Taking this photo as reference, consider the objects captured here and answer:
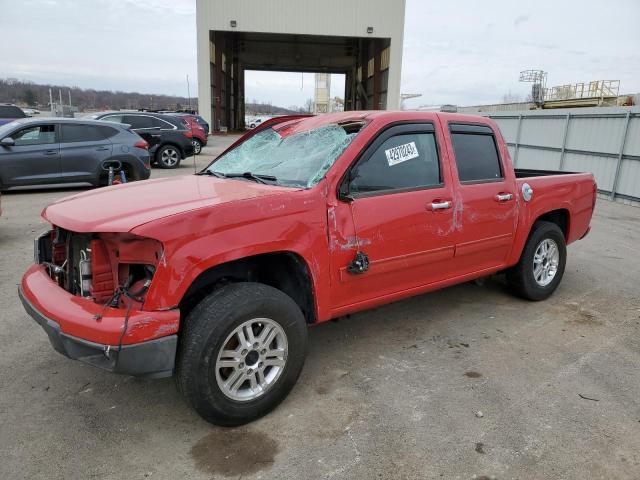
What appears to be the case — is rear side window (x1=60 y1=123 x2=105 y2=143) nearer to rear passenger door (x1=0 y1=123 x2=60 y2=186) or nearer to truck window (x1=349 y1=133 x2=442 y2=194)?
Result: rear passenger door (x1=0 y1=123 x2=60 y2=186)

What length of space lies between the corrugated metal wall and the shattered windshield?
38.1 feet

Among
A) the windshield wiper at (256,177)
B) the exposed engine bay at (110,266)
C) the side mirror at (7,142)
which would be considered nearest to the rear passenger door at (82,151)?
the side mirror at (7,142)

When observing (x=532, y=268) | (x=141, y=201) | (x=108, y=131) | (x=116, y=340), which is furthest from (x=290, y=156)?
(x=108, y=131)

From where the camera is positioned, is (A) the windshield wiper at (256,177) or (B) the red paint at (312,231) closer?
(B) the red paint at (312,231)

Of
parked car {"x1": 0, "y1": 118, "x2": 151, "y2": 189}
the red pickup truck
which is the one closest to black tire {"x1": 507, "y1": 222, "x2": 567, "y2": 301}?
the red pickup truck

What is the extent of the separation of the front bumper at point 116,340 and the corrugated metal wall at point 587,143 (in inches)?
514

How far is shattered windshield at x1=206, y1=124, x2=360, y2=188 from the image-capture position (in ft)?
10.7

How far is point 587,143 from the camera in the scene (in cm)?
1402

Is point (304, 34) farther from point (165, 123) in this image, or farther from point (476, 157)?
point (476, 157)

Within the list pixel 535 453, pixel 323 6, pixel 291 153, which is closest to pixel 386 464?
pixel 535 453

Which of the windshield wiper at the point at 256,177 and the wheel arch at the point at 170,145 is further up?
the windshield wiper at the point at 256,177

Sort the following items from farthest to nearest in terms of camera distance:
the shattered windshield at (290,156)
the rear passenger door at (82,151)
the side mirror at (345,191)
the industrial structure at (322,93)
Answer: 1. the industrial structure at (322,93)
2. the rear passenger door at (82,151)
3. the shattered windshield at (290,156)
4. the side mirror at (345,191)

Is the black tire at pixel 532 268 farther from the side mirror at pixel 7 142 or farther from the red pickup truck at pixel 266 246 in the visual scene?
the side mirror at pixel 7 142

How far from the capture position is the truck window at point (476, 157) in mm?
4000
